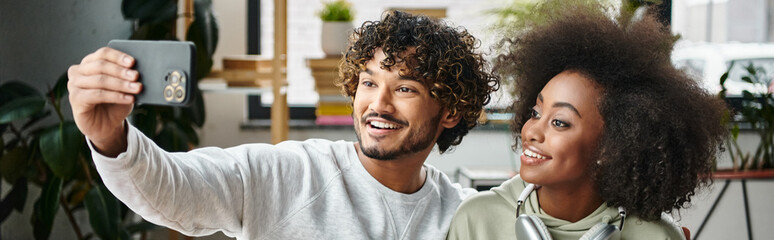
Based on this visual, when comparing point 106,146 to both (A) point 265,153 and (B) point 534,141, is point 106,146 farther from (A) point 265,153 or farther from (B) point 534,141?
(B) point 534,141

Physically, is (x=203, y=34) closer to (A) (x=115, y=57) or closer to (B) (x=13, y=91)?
(B) (x=13, y=91)

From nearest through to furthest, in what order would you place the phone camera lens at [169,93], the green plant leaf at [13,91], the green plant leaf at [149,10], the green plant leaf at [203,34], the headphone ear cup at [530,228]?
1. the phone camera lens at [169,93]
2. the headphone ear cup at [530,228]
3. the green plant leaf at [13,91]
4. the green plant leaf at [149,10]
5. the green plant leaf at [203,34]

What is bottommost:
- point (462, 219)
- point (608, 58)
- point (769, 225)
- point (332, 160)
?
point (769, 225)

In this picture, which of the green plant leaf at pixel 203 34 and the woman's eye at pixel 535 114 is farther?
the green plant leaf at pixel 203 34

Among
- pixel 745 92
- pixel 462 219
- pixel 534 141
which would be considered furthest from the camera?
pixel 745 92

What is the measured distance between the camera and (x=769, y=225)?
2.52m

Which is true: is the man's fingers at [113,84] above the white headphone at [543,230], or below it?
above

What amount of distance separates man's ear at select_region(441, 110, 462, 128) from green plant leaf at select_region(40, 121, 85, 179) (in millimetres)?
1318

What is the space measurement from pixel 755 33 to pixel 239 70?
8.25 ft

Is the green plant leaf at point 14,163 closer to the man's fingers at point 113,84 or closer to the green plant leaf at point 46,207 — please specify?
the green plant leaf at point 46,207

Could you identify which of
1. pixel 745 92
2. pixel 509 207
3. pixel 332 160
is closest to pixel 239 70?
pixel 332 160

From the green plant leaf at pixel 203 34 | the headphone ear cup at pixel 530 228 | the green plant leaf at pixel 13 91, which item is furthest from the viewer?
the green plant leaf at pixel 203 34

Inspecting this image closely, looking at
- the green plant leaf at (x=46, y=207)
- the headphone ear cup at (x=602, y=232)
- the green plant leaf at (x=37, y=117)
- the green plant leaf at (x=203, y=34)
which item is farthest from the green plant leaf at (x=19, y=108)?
the headphone ear cup at (x=602, y=232)

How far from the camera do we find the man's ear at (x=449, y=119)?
1.50 meters
